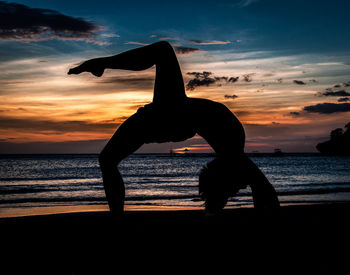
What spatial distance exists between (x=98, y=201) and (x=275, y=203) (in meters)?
12.2

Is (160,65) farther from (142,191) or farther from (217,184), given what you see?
(142,191)

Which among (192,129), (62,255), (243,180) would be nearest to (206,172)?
(243,180)

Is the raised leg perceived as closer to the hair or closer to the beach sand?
the hair

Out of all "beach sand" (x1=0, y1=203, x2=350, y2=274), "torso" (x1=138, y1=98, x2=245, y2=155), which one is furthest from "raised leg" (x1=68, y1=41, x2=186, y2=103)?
"beach sand" (x1=0, y1=203, x2=350, y2=274)

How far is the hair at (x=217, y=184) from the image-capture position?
3906mm

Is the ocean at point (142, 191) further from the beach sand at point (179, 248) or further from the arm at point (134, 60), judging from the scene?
the arm at point (134, 60)

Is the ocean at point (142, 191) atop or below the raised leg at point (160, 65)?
below

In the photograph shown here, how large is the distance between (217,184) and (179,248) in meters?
0.96

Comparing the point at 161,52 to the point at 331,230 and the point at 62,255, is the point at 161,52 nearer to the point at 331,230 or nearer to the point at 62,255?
the point at 62,255

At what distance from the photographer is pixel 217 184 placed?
161 inches

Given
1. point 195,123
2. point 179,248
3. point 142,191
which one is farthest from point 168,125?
point 142,191

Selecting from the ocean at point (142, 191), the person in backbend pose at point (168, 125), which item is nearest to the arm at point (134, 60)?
the person in backbend pose at point (168, 125)

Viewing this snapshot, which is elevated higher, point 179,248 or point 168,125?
point 168,125

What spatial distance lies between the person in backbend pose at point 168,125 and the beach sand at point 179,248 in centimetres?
48
